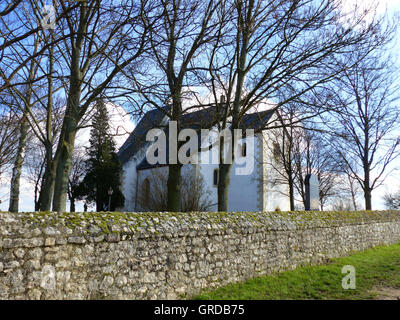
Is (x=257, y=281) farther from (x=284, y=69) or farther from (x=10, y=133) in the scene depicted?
(x=10, y=133)

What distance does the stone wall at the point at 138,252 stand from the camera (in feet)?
13.2

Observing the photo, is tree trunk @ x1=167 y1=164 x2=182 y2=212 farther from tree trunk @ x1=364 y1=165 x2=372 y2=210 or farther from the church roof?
tree trunk @ x1=364 y1=165 x2=372 y2=210

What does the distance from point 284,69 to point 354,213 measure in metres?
7.01

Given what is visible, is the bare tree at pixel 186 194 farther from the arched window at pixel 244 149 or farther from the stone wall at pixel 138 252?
the stone wall at pixel 138 252

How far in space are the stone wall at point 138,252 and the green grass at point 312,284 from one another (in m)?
0.29

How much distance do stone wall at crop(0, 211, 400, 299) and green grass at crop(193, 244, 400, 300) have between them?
0.29 m

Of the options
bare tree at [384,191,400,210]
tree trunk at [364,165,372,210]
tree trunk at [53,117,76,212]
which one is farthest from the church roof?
bare tree at [384,191,400,210]

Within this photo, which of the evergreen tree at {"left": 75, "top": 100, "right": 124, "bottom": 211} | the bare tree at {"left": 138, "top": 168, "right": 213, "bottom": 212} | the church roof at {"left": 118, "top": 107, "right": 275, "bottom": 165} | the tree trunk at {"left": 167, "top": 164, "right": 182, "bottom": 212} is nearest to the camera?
the tree trunk at {"left": 167, "top": 164, "right": 182, "bottom": 212}

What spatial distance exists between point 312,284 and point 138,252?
432cm

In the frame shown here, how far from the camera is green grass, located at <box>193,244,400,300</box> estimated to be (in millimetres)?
6445

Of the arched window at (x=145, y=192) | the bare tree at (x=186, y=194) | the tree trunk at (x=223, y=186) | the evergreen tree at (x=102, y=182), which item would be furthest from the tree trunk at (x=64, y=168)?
the evergreen tree at (x=102, y=182)

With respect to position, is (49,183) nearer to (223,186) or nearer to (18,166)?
(18,166)

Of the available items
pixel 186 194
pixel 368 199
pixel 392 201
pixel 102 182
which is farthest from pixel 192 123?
pixel 392 201

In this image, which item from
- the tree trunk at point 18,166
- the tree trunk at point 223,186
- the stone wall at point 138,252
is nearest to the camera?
the stone wall at point 138,252
